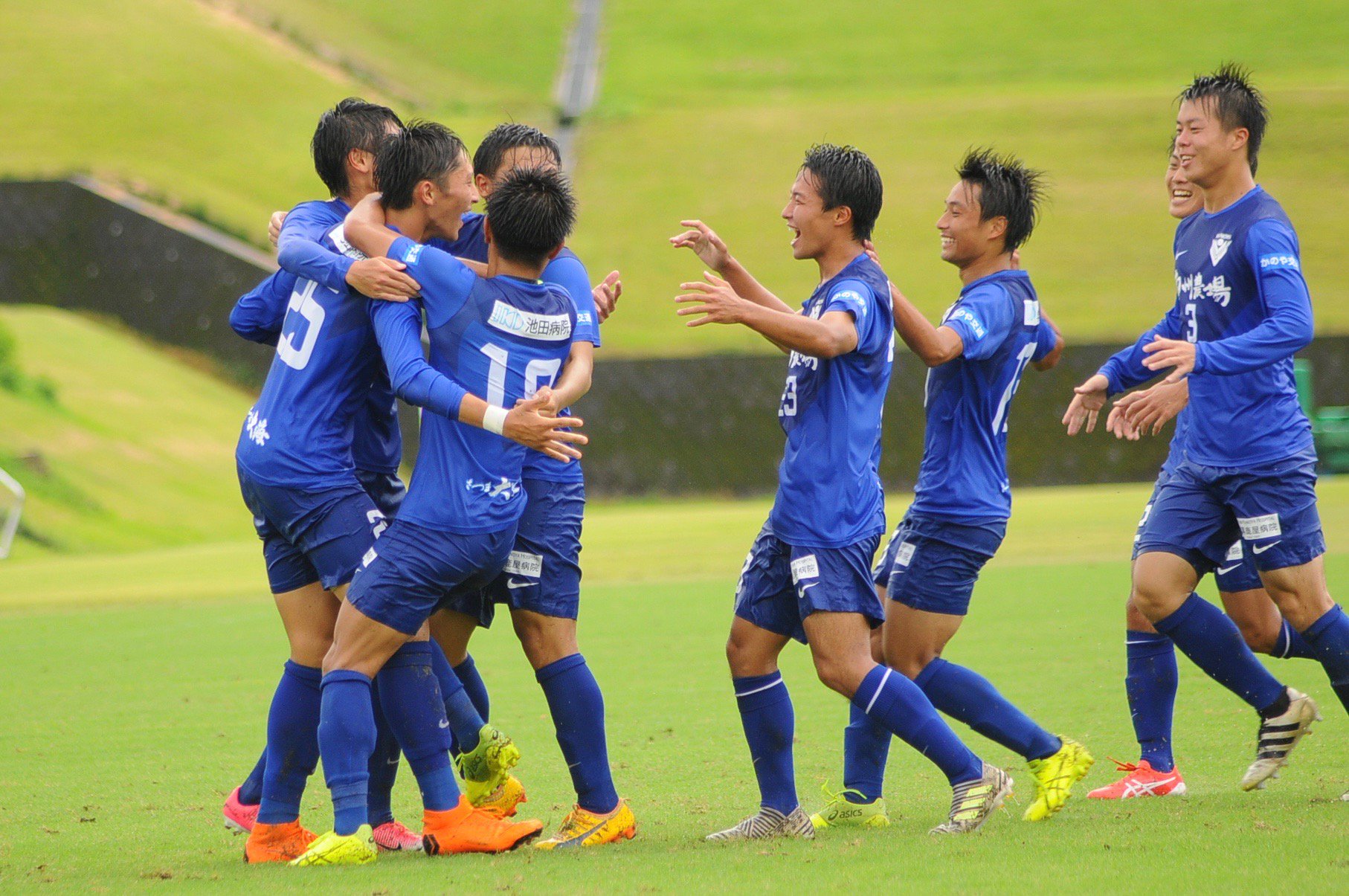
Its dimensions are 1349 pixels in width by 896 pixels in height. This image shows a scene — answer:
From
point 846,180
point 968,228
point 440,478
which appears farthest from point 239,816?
point 968,228

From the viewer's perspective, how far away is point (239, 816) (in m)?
4.72

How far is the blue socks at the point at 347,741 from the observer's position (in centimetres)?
411

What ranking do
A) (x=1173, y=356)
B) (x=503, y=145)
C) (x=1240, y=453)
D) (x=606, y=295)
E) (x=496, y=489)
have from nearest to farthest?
(x=496, y=489), (x=1173, y=356), (x=1240, y=453), (x=503, y=145), (x=606, y=295)

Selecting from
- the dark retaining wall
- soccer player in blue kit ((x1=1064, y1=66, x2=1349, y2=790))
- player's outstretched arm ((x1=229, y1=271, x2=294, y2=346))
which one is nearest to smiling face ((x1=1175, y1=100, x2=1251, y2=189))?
soccer player in blue kit ((x1=1064, y1=66, x2=1349, y2=790))

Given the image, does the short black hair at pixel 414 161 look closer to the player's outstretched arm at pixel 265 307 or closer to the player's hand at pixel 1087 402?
the player's outstretched arm at pixel 265 307

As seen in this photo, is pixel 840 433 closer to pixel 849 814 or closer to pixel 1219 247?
pixel 849 814

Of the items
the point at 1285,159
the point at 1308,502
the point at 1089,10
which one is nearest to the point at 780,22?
the point at 1089,10

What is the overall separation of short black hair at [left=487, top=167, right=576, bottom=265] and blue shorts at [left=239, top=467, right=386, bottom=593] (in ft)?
3.03

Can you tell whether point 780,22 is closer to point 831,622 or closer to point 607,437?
point 607,437

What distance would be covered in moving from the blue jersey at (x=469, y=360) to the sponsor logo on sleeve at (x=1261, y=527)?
2397mm

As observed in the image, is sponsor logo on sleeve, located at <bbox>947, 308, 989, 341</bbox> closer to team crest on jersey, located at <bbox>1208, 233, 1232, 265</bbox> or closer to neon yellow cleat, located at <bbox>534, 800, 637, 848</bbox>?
team crest on jersey, located at <bbox>1208, 233, 1232, 265</bbox>

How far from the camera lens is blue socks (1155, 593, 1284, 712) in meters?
4.79

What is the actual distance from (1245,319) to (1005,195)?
0.92m

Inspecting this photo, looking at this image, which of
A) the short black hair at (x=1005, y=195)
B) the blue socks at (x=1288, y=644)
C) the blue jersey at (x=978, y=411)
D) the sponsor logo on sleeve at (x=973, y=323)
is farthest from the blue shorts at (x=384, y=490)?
the blue socks at (x=1288, y=644)
